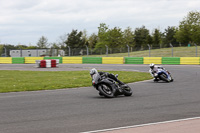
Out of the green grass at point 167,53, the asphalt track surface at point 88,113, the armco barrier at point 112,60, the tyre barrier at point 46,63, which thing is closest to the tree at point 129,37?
the green grass at point 167,53

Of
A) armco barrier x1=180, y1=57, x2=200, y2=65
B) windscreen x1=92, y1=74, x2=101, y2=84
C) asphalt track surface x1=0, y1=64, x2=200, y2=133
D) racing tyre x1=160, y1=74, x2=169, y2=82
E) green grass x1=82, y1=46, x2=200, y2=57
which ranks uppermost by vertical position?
green grass x1=82, y1=46, x2=200, y2=57

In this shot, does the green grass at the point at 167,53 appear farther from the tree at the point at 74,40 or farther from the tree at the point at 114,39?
the tree at the point at 74,40

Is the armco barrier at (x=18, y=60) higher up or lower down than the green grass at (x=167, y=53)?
lower down

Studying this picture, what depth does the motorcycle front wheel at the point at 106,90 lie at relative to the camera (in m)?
11.1

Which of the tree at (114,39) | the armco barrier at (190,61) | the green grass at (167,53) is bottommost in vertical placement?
the armco barrier at (190,61)

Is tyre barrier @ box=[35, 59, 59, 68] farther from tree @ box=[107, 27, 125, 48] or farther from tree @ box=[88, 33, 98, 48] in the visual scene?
tree @ box=[88, 33, 98, 48]

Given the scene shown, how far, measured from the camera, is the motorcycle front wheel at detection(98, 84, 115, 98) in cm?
1109

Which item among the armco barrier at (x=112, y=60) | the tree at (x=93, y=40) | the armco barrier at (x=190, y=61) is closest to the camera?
the armco barrier at (x=190, y=61)

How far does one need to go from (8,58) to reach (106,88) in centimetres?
3521

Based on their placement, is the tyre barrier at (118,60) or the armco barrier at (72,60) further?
the armco barrier at (72,60)

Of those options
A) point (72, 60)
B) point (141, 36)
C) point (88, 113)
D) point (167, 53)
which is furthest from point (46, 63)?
point (141, 36)

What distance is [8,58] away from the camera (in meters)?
44.0

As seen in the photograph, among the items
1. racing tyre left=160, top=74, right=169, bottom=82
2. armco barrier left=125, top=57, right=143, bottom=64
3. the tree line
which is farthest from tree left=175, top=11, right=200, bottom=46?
Result: racing tyre left=160, top=74, right=169, bottom=82

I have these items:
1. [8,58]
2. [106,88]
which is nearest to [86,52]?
[8,58]
